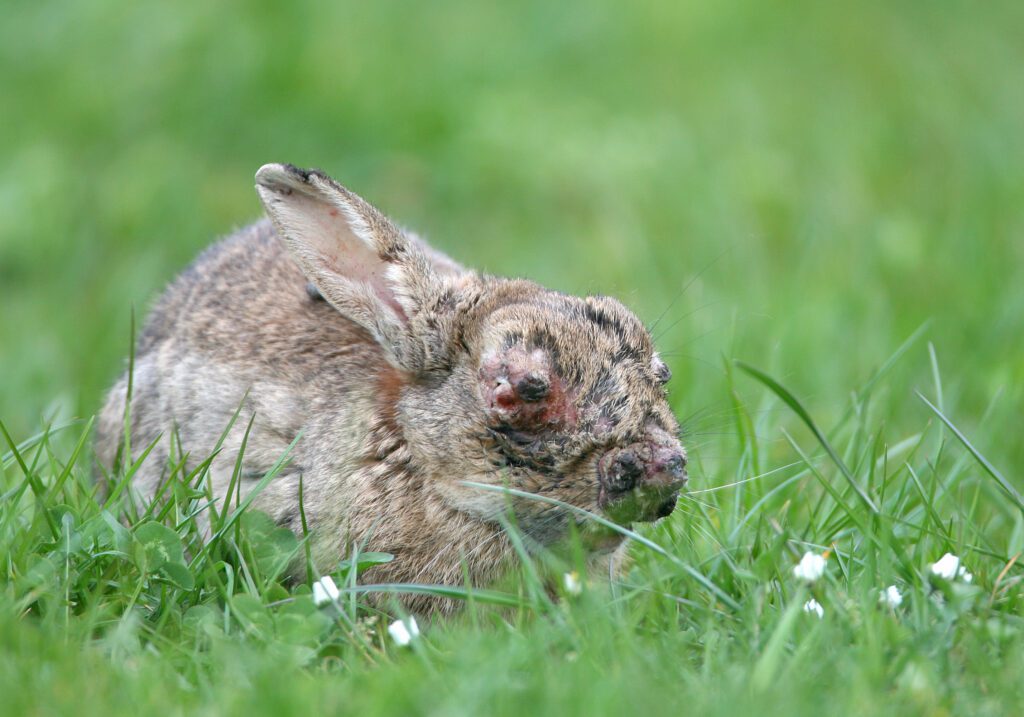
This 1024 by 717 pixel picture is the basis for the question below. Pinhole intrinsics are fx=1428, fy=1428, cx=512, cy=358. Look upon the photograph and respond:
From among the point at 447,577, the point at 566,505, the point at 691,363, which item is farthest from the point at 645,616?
the point at 691,363

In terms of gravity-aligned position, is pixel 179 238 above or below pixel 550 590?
above

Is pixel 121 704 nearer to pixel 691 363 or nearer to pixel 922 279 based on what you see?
pixel 691 363

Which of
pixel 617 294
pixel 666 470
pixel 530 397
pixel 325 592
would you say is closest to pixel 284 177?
pixel 530 397

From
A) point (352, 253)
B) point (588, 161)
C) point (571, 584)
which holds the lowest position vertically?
point (571, 584)

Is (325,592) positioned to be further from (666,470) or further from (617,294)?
(617,294)

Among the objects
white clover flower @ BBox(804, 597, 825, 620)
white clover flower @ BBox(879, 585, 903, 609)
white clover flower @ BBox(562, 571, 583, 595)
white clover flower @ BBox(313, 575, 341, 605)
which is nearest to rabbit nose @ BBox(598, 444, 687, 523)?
white clover flower @ BBox(562, 571, 583, 595)
